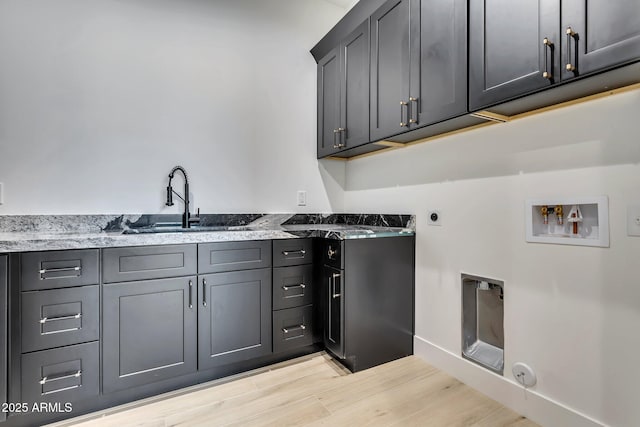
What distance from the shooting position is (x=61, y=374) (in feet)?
4.99

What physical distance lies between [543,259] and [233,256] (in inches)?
65.3

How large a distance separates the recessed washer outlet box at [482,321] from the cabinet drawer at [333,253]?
0.75m

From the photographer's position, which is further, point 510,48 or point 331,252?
point 331,252

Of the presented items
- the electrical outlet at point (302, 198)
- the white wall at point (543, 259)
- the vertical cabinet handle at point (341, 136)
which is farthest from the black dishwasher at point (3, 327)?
the white wall at point (543, 259)

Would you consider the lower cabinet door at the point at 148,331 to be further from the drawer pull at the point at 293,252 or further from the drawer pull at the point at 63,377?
the drawer pull at the point at 293,252

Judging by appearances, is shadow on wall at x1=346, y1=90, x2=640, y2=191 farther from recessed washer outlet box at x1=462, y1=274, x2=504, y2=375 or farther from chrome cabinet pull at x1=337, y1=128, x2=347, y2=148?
recessed washer outlet box at x1=462, y1=274, x2=504, y2=375

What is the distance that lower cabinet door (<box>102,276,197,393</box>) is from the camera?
5.32 feet

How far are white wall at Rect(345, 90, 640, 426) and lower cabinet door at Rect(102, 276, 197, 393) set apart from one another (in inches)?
59.6

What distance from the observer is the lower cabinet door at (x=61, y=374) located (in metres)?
1.46

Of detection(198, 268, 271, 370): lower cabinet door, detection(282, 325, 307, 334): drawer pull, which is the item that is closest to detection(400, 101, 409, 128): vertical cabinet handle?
detection(198, 268, 271, 370): lower cabinet door

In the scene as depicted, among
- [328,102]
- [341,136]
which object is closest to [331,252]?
[341,136]

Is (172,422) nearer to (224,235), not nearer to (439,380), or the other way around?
(224,235)

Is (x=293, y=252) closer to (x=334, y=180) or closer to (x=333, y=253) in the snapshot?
(x=333, y=253)

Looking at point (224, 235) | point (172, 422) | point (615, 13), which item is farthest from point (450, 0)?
point (172, 422)
